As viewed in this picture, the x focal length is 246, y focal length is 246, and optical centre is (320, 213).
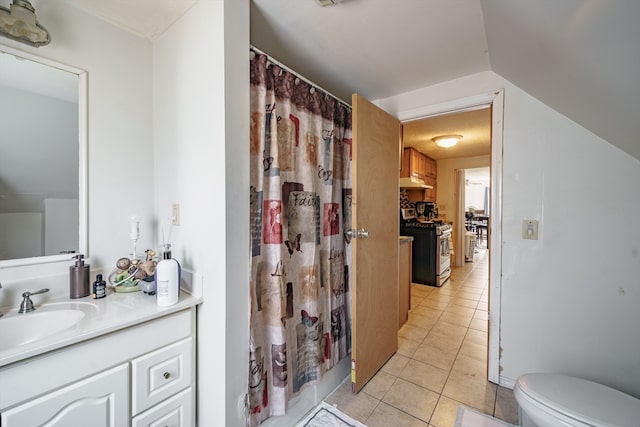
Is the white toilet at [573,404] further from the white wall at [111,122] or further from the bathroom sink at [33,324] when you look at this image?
the white wall at [111,122]

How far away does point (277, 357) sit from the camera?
1268mm

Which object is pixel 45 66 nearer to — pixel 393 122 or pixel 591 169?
pixel 393 122

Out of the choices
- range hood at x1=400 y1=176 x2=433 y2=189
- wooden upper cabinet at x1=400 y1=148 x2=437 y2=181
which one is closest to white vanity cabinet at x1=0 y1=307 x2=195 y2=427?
range hood at x1=400 y1=176 x2=433 y2=189

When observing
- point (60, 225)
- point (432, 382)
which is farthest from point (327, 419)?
point (60, 225)

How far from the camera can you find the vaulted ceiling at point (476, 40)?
0.87 m

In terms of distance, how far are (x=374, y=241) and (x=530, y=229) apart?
1.00 meters

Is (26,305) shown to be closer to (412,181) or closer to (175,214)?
(175,214)

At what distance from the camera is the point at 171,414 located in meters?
1.01

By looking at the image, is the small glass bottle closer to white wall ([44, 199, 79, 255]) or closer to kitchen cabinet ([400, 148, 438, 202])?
white wall ([44, 199, 79, 255])

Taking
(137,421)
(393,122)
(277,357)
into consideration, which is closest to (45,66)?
(137,421)

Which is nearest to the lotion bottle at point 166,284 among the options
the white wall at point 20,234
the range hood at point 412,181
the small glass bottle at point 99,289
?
the small glass bottle at point 99,289

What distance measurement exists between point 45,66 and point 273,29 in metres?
1.06

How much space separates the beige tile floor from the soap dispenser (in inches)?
58.3

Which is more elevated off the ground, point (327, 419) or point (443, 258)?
point (443, 258)
